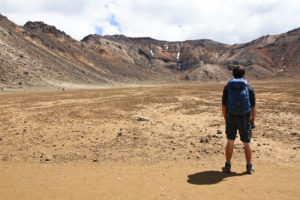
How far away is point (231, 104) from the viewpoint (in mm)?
4605

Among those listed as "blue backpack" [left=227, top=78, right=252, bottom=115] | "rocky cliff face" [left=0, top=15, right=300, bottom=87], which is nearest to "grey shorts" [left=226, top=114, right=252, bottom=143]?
"blue backpack" [left=227, top=78, right=252, bottom=115]

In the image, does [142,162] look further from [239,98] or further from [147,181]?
[239,98]

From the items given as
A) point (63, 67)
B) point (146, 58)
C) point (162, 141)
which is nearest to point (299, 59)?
point (146, 58)

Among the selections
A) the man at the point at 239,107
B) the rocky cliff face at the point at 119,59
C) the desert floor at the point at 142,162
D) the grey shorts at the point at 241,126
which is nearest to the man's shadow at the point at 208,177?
the desert floor at the point at 142,162

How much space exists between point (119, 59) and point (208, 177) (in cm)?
10459

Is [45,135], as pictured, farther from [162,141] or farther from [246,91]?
[246,91]

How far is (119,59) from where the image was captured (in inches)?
4173

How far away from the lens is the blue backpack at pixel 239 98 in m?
4.52

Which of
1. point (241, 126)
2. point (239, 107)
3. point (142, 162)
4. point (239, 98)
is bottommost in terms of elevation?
point (142, 162)

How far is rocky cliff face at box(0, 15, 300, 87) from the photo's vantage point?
53.7 m

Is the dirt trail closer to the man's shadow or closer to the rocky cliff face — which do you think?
the man's shadow

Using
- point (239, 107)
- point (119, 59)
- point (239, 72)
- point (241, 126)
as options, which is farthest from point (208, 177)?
point (119, 59)

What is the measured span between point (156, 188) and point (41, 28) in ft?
318

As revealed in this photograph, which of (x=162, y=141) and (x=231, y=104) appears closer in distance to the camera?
(x=231, y=104)
